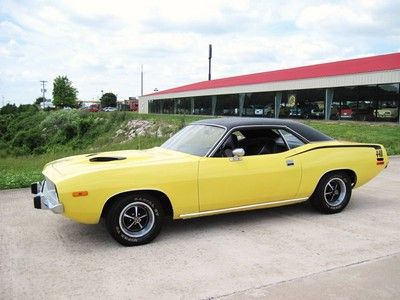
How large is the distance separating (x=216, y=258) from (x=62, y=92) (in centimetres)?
9375

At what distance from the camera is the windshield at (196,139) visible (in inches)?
226

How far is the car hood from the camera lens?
5.07 metres

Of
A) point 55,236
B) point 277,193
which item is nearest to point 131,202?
point 55,236

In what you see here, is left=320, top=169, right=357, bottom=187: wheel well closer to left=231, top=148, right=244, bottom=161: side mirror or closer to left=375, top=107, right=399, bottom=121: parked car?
left=231, top=148, right=244, bottom=161: side mirror

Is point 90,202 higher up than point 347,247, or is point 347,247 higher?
point 90,202

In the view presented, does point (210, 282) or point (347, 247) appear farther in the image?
point (347, 247)

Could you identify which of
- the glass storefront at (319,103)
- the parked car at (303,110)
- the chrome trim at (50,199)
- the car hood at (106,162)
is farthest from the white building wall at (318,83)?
the chrome trim at (50,199)

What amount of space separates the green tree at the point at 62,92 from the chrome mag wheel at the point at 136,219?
92245mm

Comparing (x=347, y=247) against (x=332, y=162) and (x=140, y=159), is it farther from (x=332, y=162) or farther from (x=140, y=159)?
(x=140, y=159)

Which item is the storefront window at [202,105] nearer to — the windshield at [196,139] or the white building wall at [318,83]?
the white building wall at [318,83]

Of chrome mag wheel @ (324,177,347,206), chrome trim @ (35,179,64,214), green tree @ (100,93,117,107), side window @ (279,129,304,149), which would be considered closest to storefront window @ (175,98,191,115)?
chrome mag wheel @ (324,177,347,206)

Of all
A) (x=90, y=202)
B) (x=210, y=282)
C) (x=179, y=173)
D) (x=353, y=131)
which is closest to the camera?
(x=210, y=282)

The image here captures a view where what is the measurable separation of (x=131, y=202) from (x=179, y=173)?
66 cm

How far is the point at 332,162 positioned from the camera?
20.8ft
